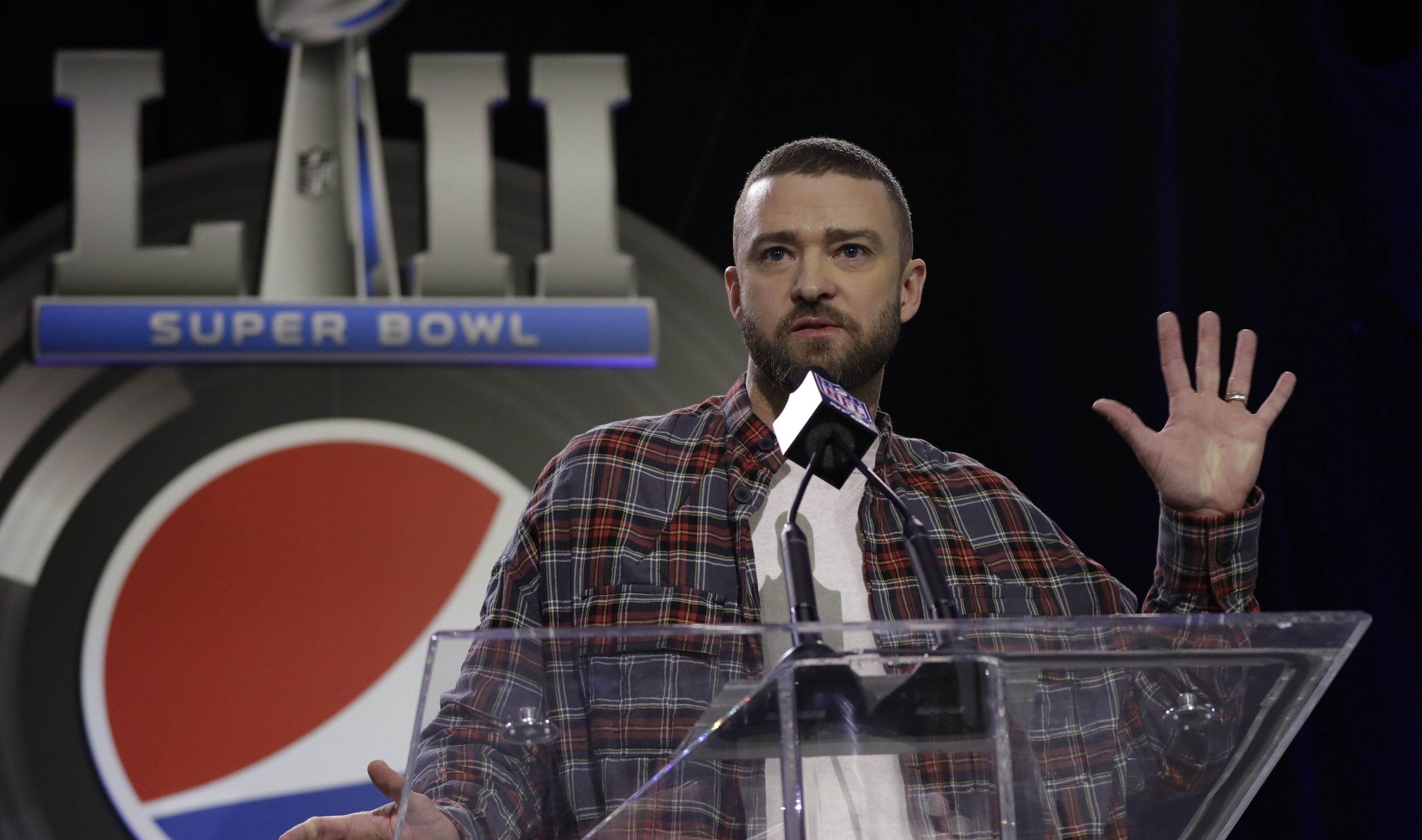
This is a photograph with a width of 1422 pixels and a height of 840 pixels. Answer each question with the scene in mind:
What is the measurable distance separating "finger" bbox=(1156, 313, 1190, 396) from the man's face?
351mm

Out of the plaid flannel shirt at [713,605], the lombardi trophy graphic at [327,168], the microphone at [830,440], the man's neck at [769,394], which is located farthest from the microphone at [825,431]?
the lombardi trophy graphic at [327,168]

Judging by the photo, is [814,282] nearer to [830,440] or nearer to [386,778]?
[830,440]

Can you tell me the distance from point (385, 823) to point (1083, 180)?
2.25 metres

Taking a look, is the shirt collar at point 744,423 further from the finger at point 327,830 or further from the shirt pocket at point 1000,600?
the finger at point 327,830

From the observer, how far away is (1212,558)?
1233 mm

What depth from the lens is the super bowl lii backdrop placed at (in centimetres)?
250

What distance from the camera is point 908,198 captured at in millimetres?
2766

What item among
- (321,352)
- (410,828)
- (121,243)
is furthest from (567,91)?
(410,828)

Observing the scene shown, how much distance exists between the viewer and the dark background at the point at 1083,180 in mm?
2604

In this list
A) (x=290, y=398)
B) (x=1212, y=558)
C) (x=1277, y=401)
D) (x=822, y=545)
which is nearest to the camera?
(x=1212, y=558)

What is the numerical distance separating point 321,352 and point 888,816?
2118 millimetres

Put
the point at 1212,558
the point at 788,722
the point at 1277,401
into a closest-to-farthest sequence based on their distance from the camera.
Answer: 1. the point at 788,722
2. the point at 1212,558
3. the point at 1277,401

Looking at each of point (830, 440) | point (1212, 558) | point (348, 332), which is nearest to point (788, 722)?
point (830, 440)

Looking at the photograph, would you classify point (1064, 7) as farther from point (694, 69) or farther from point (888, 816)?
point (888, 816)
